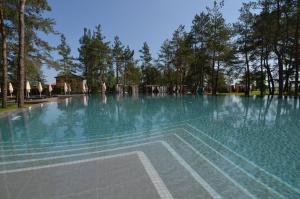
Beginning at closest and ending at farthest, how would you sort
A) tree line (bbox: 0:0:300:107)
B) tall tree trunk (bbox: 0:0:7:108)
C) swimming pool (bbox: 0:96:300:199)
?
swimming pool (bbox: 0:96:300:199) < tall tree trunk (bbox: 0:0:7:108) < tree line (bbox: 0:0:300:107)

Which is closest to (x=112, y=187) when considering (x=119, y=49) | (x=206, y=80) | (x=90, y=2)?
(x=90, y=2)

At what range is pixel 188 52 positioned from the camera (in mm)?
39750

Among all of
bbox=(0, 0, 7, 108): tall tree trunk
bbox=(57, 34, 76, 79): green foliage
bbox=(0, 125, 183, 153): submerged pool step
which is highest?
bbox=(57, 34, 76, 79): green foliage

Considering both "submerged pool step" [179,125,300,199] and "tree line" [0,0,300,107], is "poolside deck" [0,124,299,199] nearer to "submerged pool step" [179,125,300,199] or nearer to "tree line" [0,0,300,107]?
"submerged pool step" [179,125,300,199]

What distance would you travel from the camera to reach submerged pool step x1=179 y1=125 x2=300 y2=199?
362 centimetres

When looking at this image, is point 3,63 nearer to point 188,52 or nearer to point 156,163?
point 156,163

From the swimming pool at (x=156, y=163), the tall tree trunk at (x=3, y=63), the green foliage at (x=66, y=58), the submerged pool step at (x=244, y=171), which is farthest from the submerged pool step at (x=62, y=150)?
the green foliage at (x=66, y=58)

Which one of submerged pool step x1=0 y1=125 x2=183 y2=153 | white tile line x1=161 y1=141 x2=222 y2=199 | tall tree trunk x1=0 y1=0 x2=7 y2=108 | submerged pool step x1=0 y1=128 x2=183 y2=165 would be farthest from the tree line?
white tile line x1=161 y1=141 x2=222 y2=199

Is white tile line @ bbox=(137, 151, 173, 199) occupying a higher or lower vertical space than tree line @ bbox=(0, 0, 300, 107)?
lower

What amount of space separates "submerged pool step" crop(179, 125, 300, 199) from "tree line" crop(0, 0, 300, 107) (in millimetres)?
13401

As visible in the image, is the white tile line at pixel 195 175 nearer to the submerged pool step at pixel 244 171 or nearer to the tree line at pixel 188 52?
the submerged pool step at pixel 244 171

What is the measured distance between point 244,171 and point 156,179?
4.65 ft

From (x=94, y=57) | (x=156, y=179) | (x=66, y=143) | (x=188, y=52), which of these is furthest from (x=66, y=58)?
(x=156, y=179)

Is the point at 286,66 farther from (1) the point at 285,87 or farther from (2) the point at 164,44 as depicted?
(2) the point at 164,44
